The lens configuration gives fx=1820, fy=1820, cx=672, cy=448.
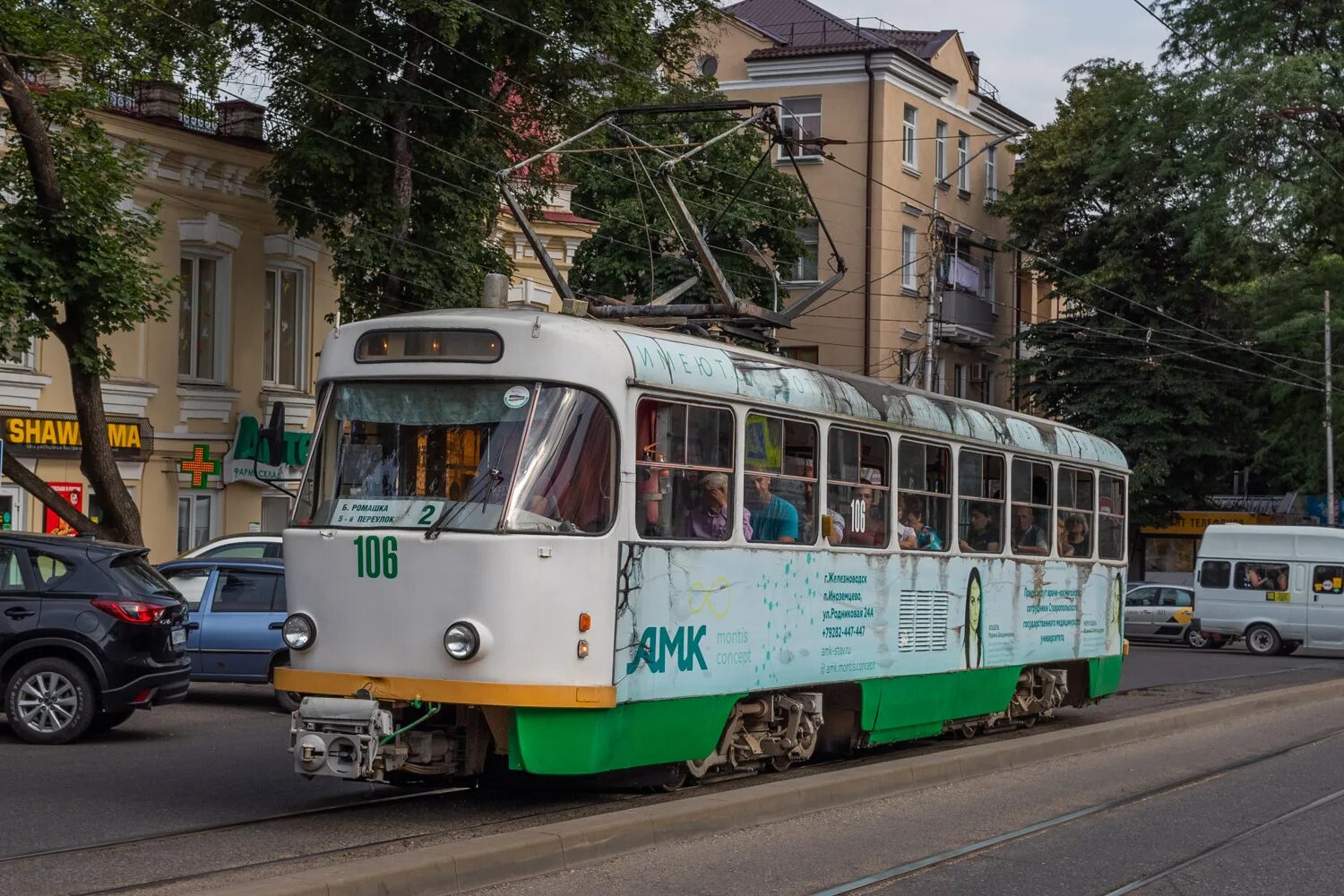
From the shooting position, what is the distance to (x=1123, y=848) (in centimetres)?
993

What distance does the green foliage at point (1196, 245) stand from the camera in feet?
125

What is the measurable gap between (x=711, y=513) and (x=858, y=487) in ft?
7.21

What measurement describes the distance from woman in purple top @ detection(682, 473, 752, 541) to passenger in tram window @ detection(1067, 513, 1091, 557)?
22.9 ft

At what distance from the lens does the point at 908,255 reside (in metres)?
47.1

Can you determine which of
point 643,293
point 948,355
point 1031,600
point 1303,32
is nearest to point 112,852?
point 1031,600

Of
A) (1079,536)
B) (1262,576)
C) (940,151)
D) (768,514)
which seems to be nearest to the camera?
(768,514)

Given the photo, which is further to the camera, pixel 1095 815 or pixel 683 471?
pixel 1095 815

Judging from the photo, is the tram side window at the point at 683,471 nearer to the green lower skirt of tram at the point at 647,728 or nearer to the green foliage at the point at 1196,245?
the green lower skirt of tram at the point at 647,728

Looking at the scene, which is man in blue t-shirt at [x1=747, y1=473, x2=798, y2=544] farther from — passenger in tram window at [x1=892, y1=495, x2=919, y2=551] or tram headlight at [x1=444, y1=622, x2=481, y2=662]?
tram headlight at [x1=444, y1=622, x2=481, y2=662]

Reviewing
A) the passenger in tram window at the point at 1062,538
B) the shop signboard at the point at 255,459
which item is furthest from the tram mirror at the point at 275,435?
the passenger in tram window at the point at 1062,538

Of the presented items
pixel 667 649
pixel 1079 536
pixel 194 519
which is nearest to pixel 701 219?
pixel 194 519

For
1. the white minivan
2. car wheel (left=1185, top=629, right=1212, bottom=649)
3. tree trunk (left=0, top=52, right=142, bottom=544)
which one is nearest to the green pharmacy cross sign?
tree trunk (left=0, top=52, right=142, bottom=544)

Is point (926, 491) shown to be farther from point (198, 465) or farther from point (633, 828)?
point (198, 465)

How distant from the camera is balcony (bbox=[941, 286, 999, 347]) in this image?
4838cm
